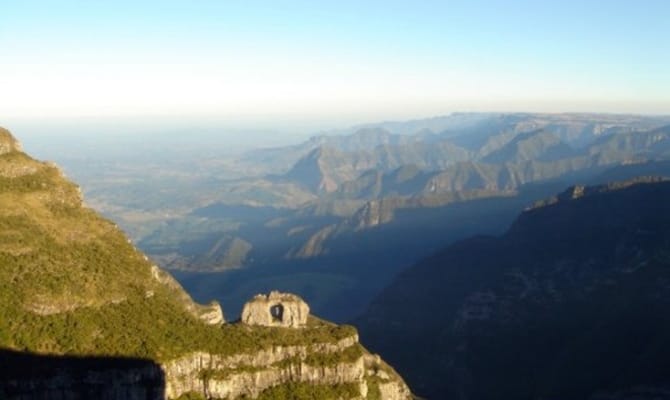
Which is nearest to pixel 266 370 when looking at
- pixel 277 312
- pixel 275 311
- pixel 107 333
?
pixel 107 333

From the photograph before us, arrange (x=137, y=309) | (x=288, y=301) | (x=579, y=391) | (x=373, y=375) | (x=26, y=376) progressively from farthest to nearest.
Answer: (x=579, y=391)
(x=288, y=301)
(x=373, y=375)
(x=137, y=309)
(x=26, y=376)

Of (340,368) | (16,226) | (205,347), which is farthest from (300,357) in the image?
(16,226)

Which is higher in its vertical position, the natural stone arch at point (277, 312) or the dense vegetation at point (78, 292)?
the dense vegetation at point (78, 292)

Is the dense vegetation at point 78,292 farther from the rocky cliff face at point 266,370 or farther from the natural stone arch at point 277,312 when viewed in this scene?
the natural stone arch at point 277,312

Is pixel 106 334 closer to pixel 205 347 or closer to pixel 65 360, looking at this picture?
pixel 65 360

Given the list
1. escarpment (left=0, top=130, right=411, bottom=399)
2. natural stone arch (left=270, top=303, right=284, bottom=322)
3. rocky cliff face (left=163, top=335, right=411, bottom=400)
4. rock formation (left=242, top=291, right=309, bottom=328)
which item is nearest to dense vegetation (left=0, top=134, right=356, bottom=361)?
escarpment (left=0, top=130, right=411, bottom=399)

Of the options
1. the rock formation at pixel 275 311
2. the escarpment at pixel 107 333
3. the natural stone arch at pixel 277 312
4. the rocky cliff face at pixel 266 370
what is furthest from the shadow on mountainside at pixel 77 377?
the natural stone arch at pixel 277 312
